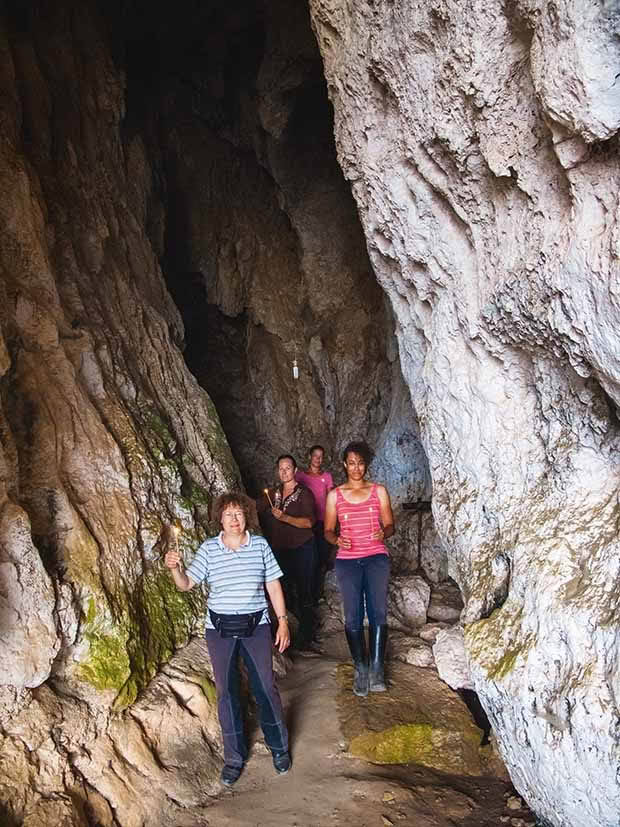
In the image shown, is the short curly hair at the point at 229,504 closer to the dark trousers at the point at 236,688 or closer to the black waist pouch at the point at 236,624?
the black waist pouch at the point at 236,624

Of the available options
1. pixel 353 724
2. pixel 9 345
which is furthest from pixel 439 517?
pixel 9 345

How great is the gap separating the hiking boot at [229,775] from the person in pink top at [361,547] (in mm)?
1114

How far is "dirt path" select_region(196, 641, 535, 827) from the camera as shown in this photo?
3402 millimetres

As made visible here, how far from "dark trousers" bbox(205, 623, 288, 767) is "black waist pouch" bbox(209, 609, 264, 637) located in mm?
41

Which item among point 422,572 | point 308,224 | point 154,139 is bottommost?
point 422,572

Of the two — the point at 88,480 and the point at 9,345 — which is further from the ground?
the point at 9,345

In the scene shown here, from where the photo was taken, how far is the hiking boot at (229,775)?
12.2 ft

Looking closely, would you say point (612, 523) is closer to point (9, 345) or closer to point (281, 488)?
point (281, 488)

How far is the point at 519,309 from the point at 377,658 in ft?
8.78

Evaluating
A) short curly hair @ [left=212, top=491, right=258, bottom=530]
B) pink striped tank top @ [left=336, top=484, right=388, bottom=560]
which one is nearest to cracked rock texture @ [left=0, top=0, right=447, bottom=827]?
short curly hair @ [left=212, top=491, right=258, bottom=530]

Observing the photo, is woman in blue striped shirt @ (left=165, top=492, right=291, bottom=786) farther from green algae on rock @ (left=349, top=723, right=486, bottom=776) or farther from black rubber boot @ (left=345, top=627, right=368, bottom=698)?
black rubber boot @ (left=345, top=627, right=368, bottom=698)

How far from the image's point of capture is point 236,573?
3602 mm

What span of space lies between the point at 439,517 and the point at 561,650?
165cm

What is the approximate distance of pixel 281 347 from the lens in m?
9.41
